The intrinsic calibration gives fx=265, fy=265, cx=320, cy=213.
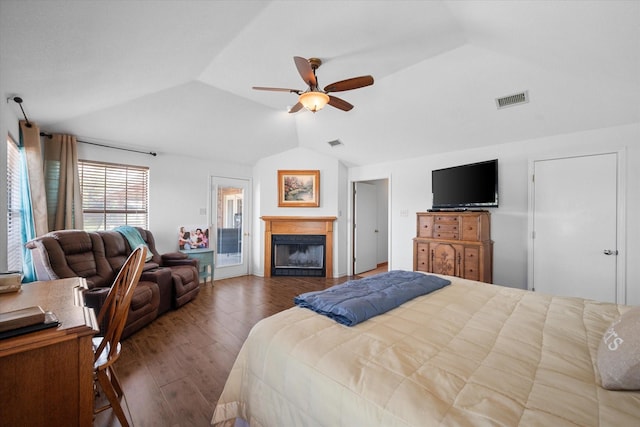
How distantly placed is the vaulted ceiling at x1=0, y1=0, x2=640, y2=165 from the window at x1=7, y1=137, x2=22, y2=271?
0.44 metres

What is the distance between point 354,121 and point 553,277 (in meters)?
3.36

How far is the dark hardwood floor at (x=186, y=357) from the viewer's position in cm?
172

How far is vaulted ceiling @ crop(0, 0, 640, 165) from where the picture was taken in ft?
5.55

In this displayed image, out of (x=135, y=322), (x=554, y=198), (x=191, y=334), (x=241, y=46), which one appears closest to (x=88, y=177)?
(x=135, y=322)

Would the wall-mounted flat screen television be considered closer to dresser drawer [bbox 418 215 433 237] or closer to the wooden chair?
dresser drawer [bbox 418 215 433 237]

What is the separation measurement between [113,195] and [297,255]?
3.35 meters

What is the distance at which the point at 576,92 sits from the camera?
266 centimetres

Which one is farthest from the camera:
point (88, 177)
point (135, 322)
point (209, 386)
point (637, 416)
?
point (88, 177)

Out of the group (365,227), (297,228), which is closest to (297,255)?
(297,228)

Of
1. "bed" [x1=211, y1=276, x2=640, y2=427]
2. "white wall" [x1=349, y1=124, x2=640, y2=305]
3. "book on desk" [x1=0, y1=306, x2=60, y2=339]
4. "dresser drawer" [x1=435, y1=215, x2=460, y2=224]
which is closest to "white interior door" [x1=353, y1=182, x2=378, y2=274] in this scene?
"white wall" [x1=349, y1=124, x2=640, y2=305]

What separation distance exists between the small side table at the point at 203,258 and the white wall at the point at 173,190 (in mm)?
406

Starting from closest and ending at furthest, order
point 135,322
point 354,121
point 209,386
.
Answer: point 209,386, point 135,322, point 354,121

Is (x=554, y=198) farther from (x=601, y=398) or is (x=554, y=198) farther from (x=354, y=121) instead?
(x=601, y=398)

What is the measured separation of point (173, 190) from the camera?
463 centimetres
